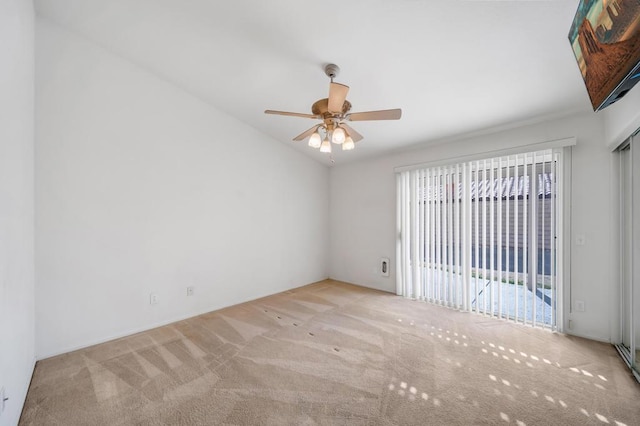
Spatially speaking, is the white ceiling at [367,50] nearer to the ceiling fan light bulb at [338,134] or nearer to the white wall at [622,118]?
the white wall at [622,118]

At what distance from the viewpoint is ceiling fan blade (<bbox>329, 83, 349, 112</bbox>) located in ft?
6.41

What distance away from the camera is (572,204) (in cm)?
288

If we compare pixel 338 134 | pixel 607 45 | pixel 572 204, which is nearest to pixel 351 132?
pixel 338 134

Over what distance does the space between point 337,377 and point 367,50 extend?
2828mm

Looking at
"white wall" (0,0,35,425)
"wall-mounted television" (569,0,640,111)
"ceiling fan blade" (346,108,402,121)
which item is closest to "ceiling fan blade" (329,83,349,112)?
"ceiling fan blade" (346,108,402,121)

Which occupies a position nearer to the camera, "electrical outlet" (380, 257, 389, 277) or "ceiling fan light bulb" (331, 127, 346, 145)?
"ceiling fan light bulb" (331, 127, 346, 145)

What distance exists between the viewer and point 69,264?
2.58 m

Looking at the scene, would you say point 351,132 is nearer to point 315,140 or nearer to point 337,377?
point 315,140

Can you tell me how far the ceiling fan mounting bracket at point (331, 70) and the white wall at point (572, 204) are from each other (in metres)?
2.17

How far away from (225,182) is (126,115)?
54.2 inches

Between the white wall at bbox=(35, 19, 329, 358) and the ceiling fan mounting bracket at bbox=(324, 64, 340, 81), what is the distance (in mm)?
1948

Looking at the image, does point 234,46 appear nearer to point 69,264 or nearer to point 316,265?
point 69,264

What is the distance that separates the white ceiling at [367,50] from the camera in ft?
6.39

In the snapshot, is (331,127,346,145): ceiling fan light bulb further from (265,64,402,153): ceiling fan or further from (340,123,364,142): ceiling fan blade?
(340,123,364,142): ceiling fan blade
